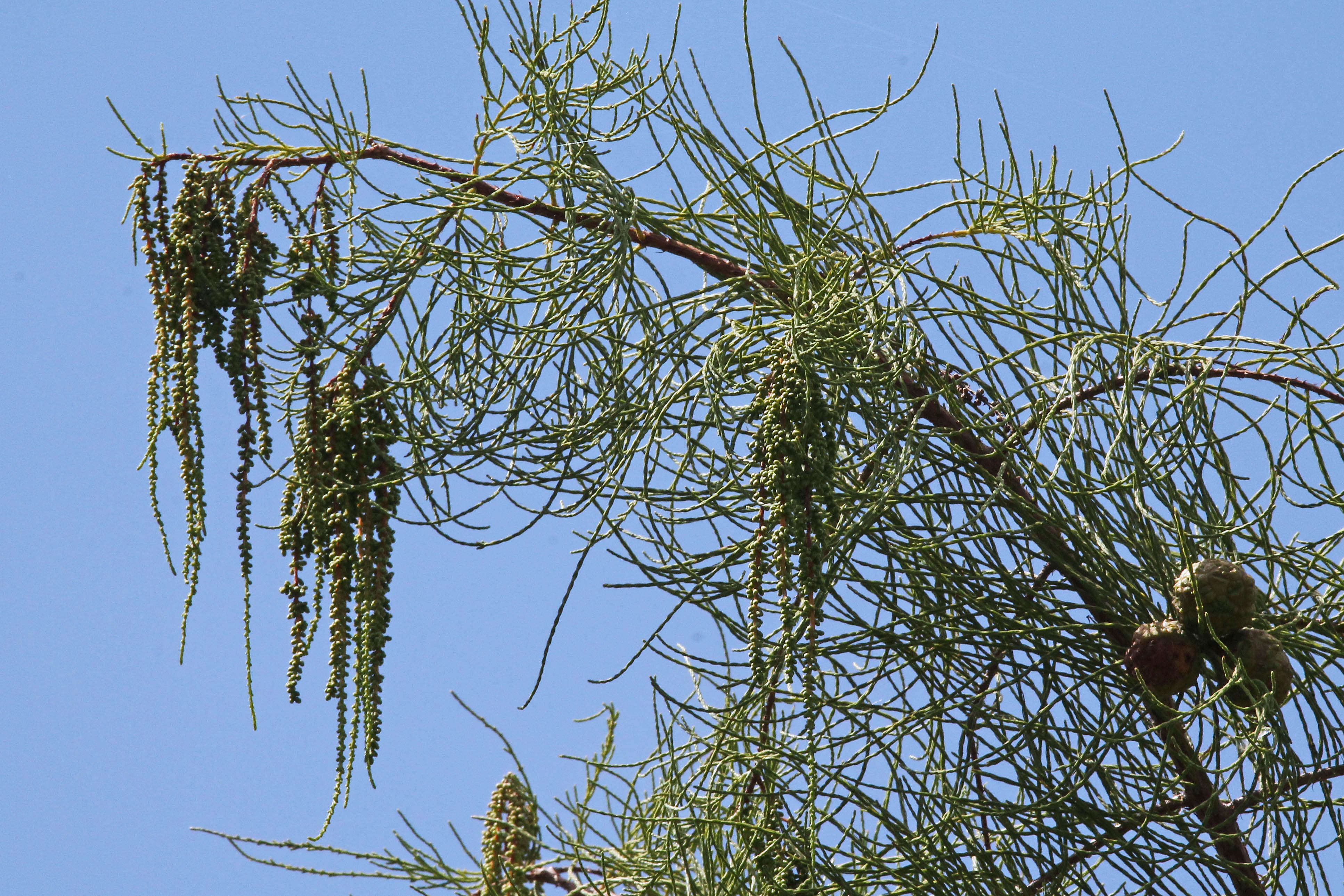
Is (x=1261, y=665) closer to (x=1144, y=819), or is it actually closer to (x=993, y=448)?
(x=1144, y=819)

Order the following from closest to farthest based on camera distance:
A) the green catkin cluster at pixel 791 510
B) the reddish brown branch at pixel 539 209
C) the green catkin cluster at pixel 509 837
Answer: the green catkin cluster at pixel 791 510
the reddish brown branch at pixel 539 209
the green catkin cluster at pixel 509 837

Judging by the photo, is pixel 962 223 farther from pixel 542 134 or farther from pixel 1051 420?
pixel 542 134

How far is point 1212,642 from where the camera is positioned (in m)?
1.71

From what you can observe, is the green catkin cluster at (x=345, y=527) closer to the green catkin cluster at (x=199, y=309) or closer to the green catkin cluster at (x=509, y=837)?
the green catkin cluster at (x=199, y=309)

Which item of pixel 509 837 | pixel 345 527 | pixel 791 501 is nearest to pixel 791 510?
pixel 791 501

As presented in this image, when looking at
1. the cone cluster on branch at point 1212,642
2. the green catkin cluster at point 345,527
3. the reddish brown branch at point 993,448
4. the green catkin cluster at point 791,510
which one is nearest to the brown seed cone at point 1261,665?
the cone cluster on branch at point 1212,642

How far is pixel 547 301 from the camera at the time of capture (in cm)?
182

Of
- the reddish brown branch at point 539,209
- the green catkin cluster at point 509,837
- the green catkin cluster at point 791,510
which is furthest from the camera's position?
the green catkin cluster at point 509,837

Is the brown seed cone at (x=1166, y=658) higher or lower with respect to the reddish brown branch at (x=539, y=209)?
lower

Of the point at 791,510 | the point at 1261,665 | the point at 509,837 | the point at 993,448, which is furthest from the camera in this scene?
the point at 509,837

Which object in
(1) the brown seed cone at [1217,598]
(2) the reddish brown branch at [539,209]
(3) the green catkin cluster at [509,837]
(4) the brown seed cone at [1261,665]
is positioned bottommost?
(4) the brown seed cone at [1261,665]

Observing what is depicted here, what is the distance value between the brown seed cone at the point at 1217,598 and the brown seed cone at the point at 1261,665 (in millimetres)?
22

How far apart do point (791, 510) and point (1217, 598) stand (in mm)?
753

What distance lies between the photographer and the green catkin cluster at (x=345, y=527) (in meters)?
1.39
